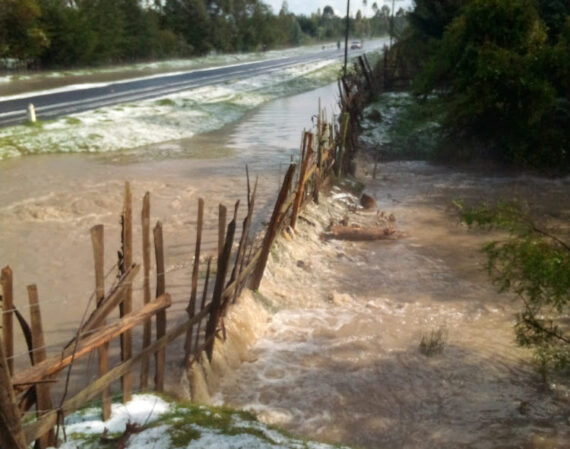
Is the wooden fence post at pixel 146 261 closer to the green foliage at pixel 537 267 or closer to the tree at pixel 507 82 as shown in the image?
the green foliage at pixel 537 267

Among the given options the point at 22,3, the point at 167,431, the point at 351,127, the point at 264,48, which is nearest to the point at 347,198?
the point at 351,127

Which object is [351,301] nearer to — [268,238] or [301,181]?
[268,238]

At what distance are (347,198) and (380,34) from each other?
148183 millimetres

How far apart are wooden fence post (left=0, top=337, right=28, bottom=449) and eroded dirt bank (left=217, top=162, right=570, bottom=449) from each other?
2.31 m

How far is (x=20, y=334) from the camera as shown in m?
→ 5.48

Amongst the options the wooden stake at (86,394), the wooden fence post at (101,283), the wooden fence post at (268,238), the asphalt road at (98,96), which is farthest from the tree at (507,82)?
the asphalt road at (98,96)

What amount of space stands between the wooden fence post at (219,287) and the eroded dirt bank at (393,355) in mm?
576

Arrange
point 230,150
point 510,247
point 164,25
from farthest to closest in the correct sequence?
1. point 164,25
2. point 230,150
3. point 510,247

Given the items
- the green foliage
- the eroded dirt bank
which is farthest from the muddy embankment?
the green foliage

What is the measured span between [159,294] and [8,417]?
1.39m

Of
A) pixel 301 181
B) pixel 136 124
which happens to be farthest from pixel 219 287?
pixel 136 124

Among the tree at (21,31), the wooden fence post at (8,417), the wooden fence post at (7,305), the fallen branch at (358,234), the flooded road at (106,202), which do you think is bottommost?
the fallen branch at (358,234)

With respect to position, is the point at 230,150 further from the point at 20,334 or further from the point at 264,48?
the point at 264,48

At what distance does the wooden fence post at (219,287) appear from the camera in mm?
4273
